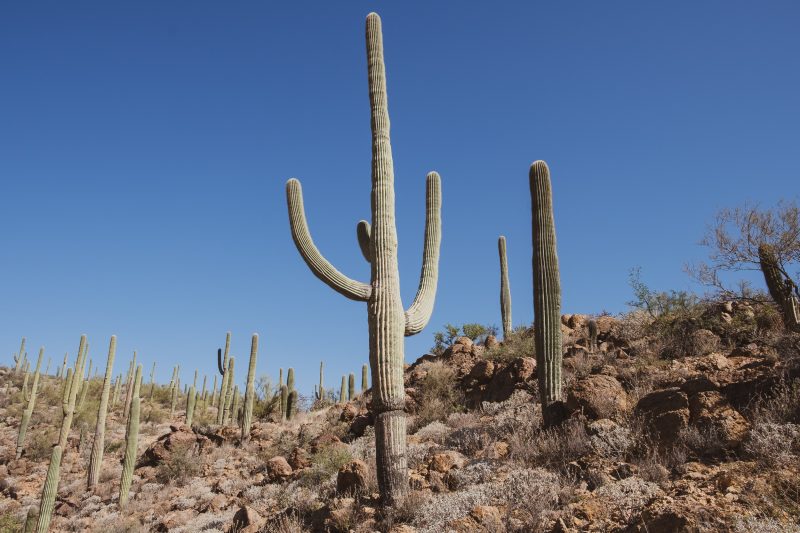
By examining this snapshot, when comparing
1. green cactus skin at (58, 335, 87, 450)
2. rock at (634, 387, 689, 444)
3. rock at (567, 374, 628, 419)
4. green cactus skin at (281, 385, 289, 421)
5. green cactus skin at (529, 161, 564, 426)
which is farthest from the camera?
green cactus skin at (281, 385, 289, 421)

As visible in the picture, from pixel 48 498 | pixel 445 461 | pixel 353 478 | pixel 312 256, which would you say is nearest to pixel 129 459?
pixel 48 498

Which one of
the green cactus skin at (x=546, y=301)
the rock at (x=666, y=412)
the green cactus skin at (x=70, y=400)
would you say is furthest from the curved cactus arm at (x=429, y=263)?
the green cactus skin at (x=70, y=400)

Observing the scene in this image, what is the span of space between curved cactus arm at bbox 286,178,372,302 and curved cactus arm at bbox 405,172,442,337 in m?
0.97

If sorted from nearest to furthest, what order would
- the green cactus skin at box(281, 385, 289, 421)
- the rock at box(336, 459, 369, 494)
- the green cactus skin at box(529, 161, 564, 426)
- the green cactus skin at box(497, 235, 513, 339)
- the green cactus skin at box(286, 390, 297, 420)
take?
the rock at box(336, 459, 369, 494) < the green cactus skin at box(529, 161, 564, 426) < the green cactus skin at box(497, 235, 513, 339) < the green cactus skin at box(286, 390, 297, 420) < the green cactus skin at box(281, 385, 289, 421)

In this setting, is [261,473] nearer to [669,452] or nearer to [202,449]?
[202,449]

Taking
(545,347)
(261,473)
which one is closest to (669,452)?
(545,347)

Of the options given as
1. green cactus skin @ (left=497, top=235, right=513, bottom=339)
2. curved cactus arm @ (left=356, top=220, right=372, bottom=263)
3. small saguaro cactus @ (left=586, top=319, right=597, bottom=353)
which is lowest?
small saguaro cactus @ (left=586, top=319, right=597, bottom=353)

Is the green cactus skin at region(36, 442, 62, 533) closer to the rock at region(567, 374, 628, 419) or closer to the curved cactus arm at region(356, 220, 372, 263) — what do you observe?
the curved cactus arm at region(356, 220, 372, 263)

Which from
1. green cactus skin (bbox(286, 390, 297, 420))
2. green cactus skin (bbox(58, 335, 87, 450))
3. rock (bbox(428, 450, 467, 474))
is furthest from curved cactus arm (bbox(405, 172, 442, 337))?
green cactus skin (bbox(58, 335, 87, 450))

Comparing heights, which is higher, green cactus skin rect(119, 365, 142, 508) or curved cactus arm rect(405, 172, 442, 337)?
curved cactus arm rect(405, 172, 442, 337)

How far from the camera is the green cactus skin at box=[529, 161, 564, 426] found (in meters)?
9.34

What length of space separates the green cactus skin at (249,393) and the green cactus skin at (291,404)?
1987mm

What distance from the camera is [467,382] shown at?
13.9 metres

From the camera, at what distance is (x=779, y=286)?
467 inches
